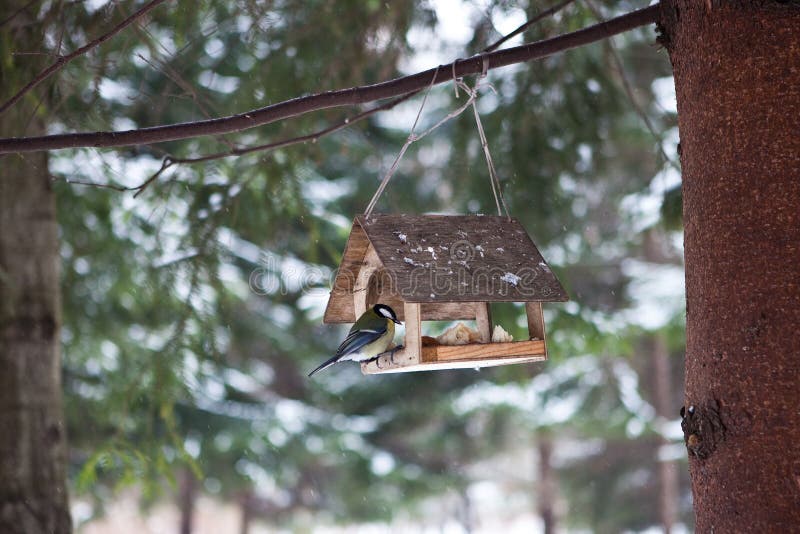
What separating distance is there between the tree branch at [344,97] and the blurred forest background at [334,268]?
1.18 ft

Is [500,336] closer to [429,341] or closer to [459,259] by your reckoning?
[429,341]

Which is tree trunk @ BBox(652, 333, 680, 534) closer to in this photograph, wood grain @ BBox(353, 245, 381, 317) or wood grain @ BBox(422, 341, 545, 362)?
wood grain @ BBox(353, 245, 381, 317)

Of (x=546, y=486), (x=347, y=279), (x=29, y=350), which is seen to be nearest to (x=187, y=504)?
(x=546, y=486)

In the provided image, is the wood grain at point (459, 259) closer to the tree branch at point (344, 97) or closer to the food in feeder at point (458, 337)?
the food in feeder at point (458, 337)

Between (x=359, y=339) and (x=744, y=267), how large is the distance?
1.31 m

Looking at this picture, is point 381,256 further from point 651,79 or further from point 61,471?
point 651,79

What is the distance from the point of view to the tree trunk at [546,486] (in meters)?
11.1

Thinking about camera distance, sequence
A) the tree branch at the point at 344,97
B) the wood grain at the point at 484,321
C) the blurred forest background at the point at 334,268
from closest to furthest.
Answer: the tree branch at the point at 344,97 < the wood grain at the point at 484,321 < the blurred forest background at the point at 334,268

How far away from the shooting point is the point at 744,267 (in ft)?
5.95

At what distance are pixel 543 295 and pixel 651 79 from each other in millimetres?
8381

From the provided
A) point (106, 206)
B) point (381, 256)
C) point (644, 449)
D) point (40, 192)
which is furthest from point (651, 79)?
point (381, 256)

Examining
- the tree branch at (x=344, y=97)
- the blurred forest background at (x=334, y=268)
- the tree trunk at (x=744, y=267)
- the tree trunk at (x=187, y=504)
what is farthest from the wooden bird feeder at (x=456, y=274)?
A: the tree trunk at (x=187, y=504)

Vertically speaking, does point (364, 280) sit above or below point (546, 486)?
above

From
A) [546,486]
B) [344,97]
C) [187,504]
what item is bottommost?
[187,504]
